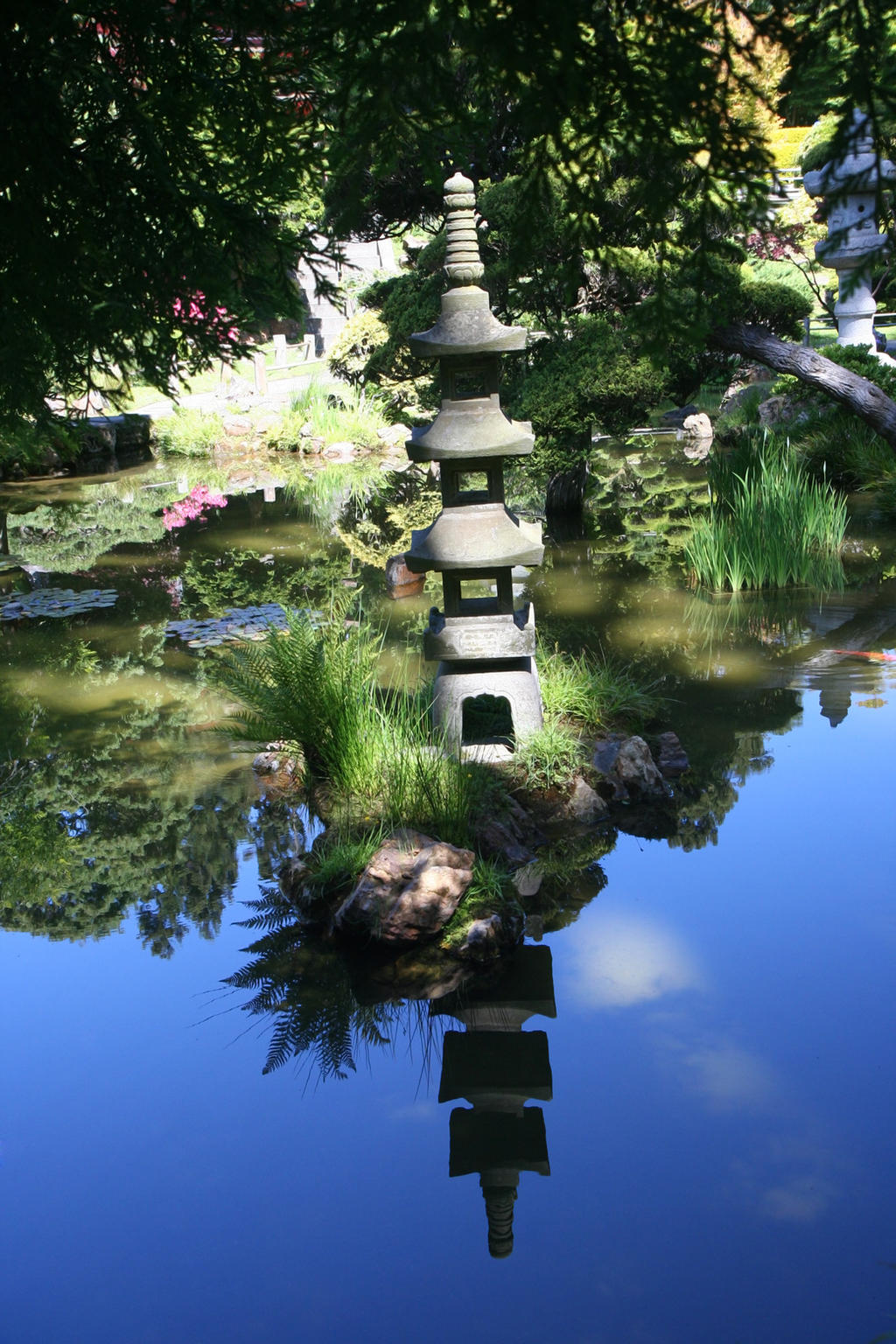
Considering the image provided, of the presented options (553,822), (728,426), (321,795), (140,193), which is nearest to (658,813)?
(553,822)

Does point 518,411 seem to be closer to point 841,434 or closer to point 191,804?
point 841,434

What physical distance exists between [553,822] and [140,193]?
3.10 meters

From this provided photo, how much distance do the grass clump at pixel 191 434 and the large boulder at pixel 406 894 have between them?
1458 centimetres

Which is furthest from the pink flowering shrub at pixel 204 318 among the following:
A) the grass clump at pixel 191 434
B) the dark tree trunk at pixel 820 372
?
the grass clump at pixel 191 434

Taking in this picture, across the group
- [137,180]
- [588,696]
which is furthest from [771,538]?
[137,180]

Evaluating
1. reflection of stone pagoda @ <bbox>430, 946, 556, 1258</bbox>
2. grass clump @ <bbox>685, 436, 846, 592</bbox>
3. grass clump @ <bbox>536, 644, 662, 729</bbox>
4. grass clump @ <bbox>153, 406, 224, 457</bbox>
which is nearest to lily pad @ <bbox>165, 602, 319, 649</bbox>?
grass clump @ <bbox>536, 644, 662, 729</bbox>

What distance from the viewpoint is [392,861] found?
4.11 metres

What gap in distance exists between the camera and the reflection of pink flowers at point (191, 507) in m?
12.6

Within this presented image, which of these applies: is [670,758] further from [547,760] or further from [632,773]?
[547,760]

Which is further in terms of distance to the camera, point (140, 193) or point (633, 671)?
point (633, 671)

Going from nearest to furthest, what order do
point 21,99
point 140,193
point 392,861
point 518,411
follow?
point 21,99
point 140,193
point 392,861
point 518,411

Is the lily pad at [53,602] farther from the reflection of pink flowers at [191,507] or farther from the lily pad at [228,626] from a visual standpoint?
the reflection of pink flowers at [191,507]

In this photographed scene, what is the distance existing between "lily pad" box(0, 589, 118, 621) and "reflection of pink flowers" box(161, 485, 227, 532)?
2533 millimetres

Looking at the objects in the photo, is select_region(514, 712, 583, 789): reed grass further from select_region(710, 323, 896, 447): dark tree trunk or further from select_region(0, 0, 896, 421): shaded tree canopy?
select_region(710, 323, 896, 447): dark tree trunk
